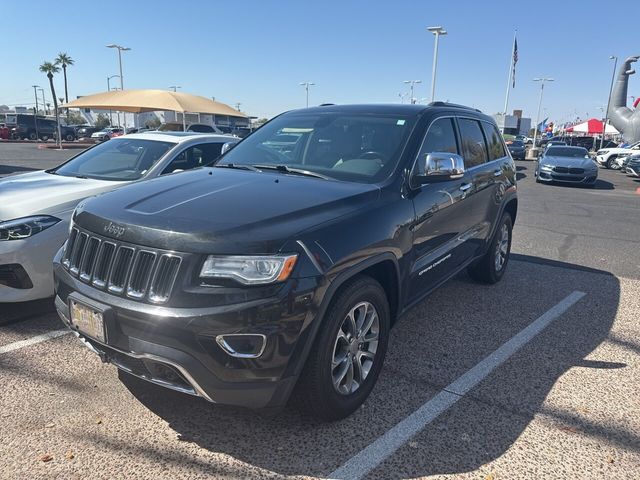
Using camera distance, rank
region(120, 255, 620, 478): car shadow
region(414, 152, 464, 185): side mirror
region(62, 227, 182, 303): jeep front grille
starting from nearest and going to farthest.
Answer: region(62, 227, 182, 303): jeep front grille → region(120, 255, 620, 478): car shadow → region(414, 152, 464, 185): side mirror

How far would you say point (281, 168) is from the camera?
146 inches

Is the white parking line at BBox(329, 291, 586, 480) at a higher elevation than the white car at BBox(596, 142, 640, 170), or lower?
lower

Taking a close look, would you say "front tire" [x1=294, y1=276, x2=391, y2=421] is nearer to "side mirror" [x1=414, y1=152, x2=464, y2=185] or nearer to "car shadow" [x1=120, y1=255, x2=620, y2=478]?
"car shadow" [x1=120, y1=255, x2=620, y2=478]

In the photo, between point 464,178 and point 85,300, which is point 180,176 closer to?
point 85,300

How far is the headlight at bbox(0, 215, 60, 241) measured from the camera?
157 inches

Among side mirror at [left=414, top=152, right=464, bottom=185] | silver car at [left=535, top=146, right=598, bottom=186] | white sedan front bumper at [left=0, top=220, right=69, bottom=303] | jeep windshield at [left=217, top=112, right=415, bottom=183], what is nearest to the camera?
side mirror at [left=414, top=152, right=464, bottom=185]

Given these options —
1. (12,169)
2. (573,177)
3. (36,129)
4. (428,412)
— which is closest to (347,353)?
(428,412)

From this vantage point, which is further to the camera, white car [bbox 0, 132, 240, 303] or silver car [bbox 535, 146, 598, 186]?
silver car [bbox 535, 146, 598, 186]

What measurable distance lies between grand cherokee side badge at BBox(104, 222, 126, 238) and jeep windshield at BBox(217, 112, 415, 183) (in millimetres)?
1327

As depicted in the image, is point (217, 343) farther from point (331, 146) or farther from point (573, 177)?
point (573, 177)

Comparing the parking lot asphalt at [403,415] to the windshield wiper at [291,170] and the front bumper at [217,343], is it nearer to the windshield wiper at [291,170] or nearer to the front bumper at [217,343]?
the front bumper at [217,343]

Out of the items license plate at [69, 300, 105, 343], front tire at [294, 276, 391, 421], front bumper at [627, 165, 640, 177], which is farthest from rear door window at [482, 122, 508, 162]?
front bumper at [627, 165, 640, 177]

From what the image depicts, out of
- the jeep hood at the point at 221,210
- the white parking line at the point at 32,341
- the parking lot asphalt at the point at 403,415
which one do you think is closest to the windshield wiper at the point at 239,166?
the jeep hood at the point at 221,210

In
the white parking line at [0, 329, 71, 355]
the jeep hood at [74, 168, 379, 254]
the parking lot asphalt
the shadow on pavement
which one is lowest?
the parking lot asphalt
